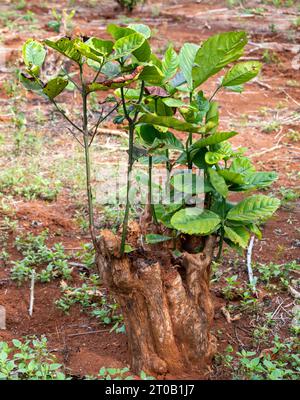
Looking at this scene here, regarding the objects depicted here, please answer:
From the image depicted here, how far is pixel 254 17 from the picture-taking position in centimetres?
1066

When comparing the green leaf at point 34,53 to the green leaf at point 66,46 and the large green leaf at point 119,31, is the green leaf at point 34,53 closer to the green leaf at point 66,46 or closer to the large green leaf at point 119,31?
the green leaf at point 66,46

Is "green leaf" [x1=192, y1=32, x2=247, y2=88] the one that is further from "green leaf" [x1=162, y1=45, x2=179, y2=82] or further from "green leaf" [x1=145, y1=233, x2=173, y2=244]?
"green leaf" [x1=145, y1=233, x2=173, y2=244]

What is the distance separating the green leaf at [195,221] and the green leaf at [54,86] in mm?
667

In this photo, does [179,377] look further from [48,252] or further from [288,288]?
[48,252]

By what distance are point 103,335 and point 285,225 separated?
5.29 ft

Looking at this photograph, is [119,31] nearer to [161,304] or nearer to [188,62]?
[188,62]

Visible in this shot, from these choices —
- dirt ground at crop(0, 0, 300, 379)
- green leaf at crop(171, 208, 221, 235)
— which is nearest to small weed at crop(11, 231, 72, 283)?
dirt ground at crop(0, 0, 300, 379)

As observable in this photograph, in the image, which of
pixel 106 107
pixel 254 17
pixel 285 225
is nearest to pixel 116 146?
pixel 106 107

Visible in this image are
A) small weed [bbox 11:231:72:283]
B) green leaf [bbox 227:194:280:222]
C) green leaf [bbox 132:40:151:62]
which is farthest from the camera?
small weed [bbox 11:231:72:283]

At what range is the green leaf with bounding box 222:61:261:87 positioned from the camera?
255 centimetres

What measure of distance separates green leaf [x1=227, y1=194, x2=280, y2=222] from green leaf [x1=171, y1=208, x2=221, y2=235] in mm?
78

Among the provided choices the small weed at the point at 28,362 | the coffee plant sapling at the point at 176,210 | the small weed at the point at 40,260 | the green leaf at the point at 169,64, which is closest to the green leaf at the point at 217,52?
the coffee plant sapling at the point at 176,210

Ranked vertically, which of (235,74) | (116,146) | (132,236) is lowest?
(116,146)

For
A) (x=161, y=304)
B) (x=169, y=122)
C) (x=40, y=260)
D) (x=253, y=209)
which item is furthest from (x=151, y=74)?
(x=40, y=260)
